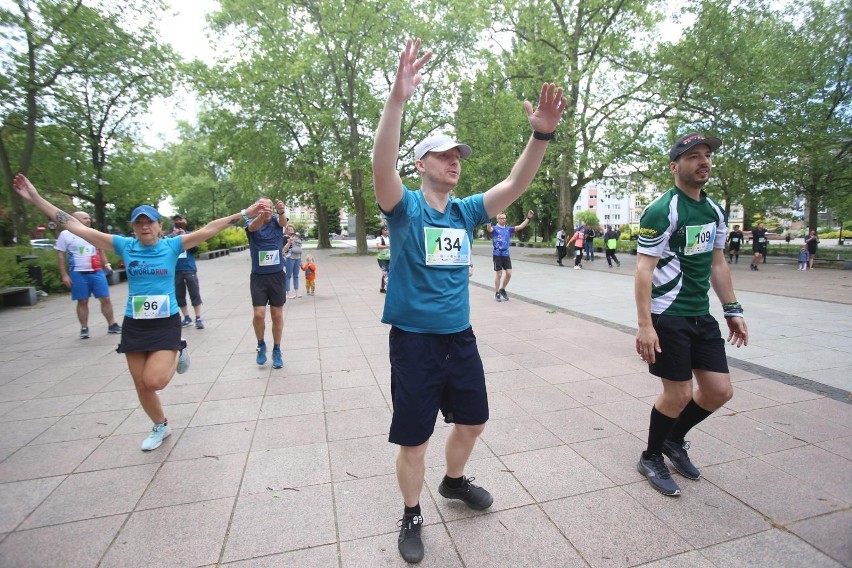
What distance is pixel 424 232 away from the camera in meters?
2.22

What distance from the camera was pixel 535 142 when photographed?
2.32 meters

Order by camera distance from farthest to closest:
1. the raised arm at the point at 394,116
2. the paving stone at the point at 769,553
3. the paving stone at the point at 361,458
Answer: the paving stone at the point at 361,458, the paving stone at the point at 769,553, the raised arm at the point at 394,116

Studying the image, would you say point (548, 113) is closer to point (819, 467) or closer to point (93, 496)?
point (819, 467)

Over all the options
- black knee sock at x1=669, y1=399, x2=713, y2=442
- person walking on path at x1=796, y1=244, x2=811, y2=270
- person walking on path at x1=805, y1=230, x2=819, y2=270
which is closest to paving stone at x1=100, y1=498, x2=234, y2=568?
black knee sock at x1=669, y1=399, x2=713, y2=442

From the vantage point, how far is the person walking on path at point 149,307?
3453mm

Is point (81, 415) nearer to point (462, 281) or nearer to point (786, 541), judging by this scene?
point (462, 281)

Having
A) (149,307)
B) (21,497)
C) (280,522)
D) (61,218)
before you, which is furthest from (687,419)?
(61,218)

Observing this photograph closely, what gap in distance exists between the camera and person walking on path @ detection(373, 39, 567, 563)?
7.20ft

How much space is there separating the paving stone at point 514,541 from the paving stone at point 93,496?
2.03 m

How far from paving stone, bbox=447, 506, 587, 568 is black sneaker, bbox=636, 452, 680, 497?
790 mm

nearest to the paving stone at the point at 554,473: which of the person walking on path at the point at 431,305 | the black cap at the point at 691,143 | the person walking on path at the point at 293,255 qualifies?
the person walking on path at the point at 431,305

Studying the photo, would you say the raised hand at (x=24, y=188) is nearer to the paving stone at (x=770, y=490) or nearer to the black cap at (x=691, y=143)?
the black cap at (x=691, y=143)

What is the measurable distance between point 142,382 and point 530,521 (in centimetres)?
296

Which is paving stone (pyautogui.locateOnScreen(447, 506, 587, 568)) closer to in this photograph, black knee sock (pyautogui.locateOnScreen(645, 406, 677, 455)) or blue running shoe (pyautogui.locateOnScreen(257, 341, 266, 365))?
black knee sock (pyautogui.locateOnScreen(645, 406, 677, 455))
